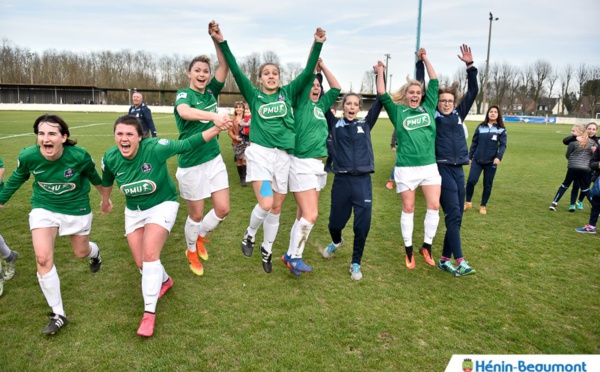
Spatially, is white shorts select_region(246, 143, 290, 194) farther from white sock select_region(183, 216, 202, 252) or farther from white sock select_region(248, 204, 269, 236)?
white sock select_region(183, 216, 202, 252)

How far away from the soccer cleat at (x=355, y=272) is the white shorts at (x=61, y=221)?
2.90 meters

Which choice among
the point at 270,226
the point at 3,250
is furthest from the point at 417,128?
the point at 3,250

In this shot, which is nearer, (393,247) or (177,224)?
(393,247)

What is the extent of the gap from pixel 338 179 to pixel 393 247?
1794mm

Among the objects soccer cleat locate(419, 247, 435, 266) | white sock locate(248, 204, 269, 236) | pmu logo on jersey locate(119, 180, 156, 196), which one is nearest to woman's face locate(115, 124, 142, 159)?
pmu logo on jersey locate(119, 180, 156, 196)

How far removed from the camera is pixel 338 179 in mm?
4848

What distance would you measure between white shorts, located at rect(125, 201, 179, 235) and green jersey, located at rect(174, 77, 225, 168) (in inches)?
35.4

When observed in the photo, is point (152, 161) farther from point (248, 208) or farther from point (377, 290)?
point (248, 208)

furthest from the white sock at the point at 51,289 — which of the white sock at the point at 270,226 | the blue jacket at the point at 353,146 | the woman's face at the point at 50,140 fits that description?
the blue jacket at the point at 353,146

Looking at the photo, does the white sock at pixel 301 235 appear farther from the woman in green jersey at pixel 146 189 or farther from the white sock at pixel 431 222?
the white sock at pixel 431 222

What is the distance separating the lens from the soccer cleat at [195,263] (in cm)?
486

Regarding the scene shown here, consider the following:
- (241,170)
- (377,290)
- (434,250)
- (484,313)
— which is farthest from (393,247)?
(241,170)

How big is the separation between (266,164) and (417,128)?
6.25ft

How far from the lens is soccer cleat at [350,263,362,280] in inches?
188
